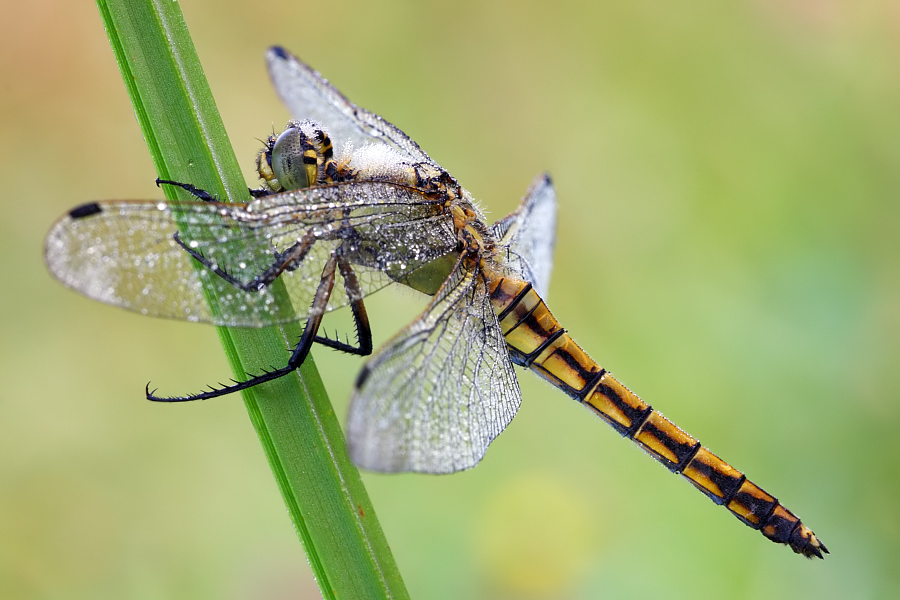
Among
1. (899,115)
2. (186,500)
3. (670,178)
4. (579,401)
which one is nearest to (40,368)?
(186,500)

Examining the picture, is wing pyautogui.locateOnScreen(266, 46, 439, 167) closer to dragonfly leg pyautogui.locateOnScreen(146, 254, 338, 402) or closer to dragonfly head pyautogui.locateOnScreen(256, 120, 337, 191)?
dragonfly head pyautogui.locateOnScreen(256, 120, 337, 191)

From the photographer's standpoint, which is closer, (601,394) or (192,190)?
(192,190)

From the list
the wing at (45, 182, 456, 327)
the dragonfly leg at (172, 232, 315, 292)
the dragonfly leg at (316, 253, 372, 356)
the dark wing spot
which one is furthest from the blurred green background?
the dark wing spot

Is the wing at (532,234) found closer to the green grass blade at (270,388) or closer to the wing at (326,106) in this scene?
the wing at (326,106)

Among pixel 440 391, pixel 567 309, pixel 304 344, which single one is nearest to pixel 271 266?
pixel 304 344

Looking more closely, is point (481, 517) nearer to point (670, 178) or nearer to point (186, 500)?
point (186, 500)

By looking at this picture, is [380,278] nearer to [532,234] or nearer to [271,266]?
[271,266]

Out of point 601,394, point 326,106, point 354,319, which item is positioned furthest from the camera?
point 326,106
